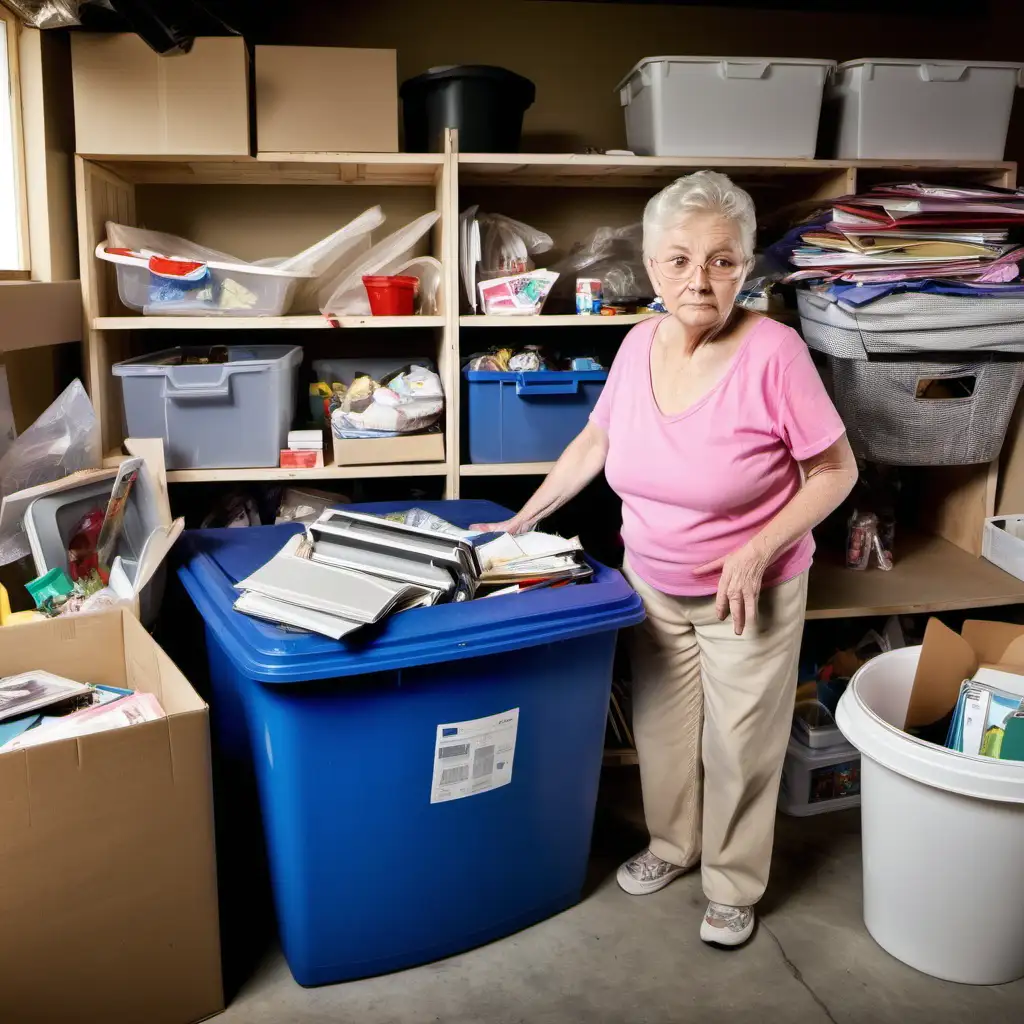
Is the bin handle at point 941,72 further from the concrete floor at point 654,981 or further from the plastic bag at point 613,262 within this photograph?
the concrete floor at point 654,981

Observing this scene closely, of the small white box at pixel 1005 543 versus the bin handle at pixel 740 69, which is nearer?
the bin handle at pixel 740 69

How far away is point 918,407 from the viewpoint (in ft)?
7.68

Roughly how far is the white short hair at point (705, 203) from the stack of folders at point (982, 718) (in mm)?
966

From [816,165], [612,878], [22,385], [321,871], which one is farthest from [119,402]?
[816,165]

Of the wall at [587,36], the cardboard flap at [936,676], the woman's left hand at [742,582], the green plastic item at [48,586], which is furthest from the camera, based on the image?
the wall at [587,36]

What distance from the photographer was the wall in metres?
2.62

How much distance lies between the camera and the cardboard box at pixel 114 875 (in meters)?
1.49

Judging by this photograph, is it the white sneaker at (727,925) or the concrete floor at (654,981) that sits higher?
the white sneaker at (727,925)

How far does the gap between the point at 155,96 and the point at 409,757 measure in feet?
4.98

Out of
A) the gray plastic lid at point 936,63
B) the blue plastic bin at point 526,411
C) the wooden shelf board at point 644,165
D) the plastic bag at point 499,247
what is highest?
the gray plastic lid at point 936,63

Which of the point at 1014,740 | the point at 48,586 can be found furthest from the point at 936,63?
the point at 48,586

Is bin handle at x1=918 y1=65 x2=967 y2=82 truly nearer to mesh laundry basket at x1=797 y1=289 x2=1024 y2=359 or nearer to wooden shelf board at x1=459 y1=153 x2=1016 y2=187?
wooden shelf board at x1=459 y1=153 x2=1016 y2=187

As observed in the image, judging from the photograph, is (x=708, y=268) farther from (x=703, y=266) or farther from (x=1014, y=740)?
(x=1014, y=740)

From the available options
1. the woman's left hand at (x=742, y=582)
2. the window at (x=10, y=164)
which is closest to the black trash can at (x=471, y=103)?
the window at (x=10, y=164)
